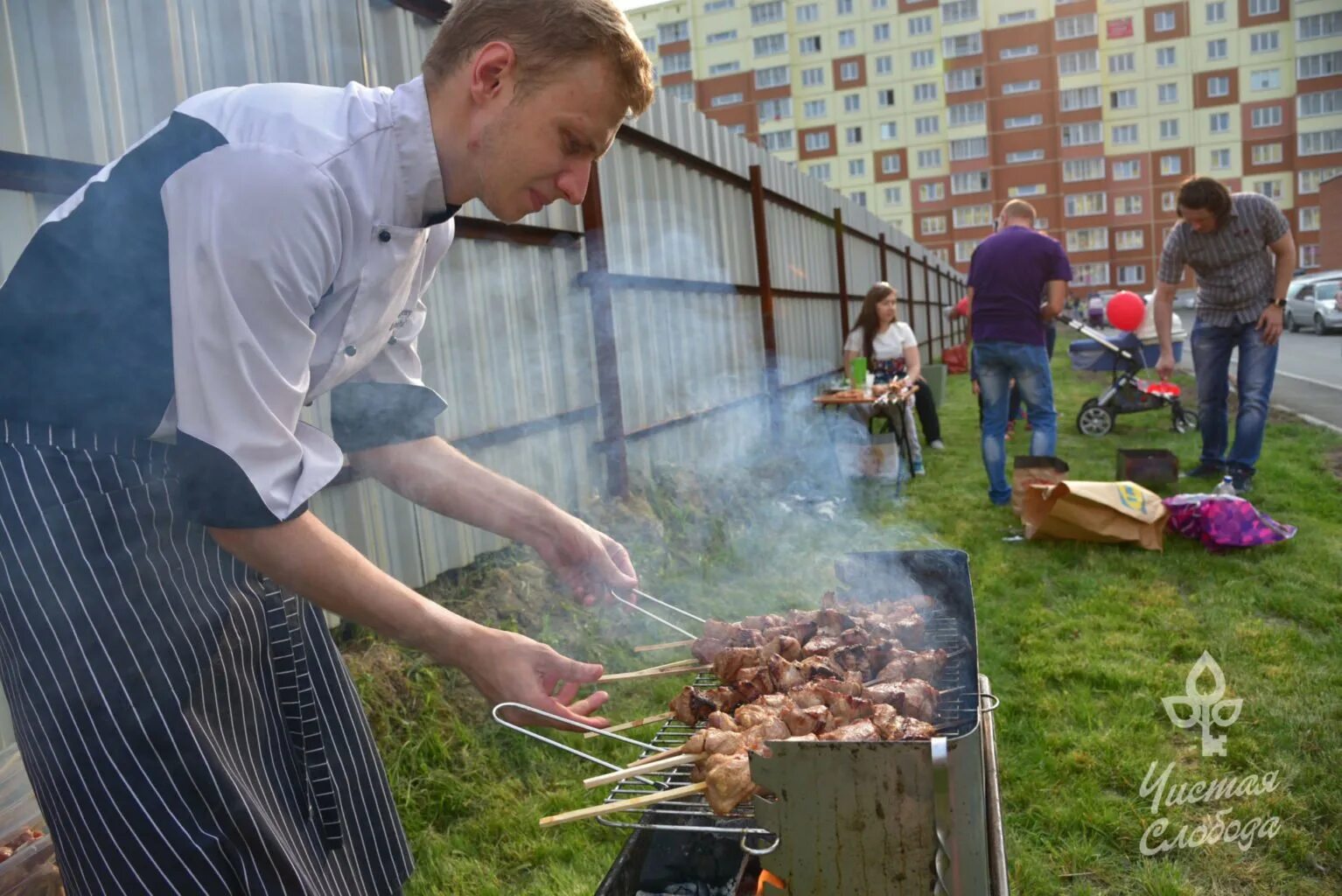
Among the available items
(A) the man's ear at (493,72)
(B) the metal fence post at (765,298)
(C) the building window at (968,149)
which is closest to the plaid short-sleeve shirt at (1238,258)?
(B) the metal fence post at (765,298)

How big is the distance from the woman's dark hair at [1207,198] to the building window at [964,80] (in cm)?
5975

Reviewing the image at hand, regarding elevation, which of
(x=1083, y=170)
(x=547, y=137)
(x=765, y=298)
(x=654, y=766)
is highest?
(x=1083, y=170)

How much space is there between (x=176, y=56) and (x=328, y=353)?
2.38m

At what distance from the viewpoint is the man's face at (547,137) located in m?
1.64

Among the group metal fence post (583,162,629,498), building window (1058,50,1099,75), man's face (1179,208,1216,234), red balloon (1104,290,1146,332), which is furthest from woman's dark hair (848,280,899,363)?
building window (1058,50,1099,75)

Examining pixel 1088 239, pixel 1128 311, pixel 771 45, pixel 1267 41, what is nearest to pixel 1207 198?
pixel 1128 311

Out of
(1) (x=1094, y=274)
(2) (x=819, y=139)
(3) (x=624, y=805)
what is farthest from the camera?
(2) (x=819, y=139)

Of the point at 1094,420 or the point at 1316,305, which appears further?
the point at 1316,305

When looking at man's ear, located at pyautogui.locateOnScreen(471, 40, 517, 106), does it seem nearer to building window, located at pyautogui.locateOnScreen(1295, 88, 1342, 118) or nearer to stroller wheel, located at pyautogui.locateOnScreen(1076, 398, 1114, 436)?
stroller wheel, located at pyautogui.locateOnScreen(1076, 398, 1114, 436)

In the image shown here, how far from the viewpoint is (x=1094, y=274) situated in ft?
198

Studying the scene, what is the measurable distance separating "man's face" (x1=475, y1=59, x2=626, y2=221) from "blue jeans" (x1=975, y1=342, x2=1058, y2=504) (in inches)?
252

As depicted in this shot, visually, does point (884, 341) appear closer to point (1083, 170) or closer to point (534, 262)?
point (534, 262)

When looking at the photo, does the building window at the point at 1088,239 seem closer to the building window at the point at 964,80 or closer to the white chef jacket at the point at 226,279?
the building window at the point at 964,80

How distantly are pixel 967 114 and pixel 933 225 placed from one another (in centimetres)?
747
